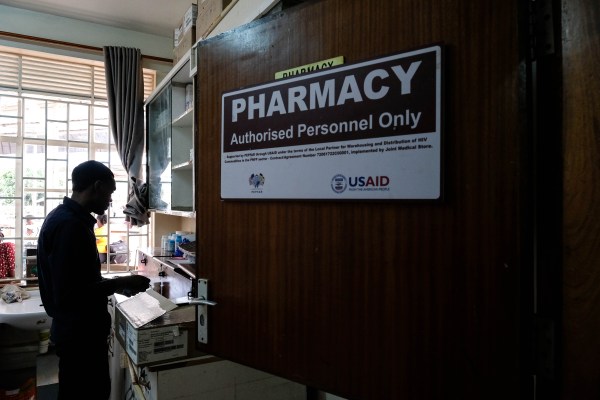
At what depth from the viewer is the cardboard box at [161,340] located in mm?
1505

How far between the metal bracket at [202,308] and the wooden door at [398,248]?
0.06 metres

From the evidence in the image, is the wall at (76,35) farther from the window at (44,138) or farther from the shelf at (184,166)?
the shelf at (184,166)

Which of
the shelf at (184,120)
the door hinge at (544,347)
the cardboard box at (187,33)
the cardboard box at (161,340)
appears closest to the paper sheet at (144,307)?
the cardboard box at (161,340)

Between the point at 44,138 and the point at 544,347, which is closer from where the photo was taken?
the point at 544,347

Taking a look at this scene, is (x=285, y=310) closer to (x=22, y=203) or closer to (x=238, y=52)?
(x=238, y=52)

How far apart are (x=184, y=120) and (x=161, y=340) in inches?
65.4

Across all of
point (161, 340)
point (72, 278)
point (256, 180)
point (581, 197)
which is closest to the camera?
point (581, 197)

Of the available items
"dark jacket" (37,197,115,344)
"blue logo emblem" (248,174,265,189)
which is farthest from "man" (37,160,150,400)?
"blue logo emblem" (248,174,265,189)

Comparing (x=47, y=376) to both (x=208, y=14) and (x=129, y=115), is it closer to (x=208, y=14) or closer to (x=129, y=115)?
(x=129, y=115)

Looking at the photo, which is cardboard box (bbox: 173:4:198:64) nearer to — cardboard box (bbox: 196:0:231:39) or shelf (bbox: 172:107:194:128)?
cardboard box (bbox: 196:0:231:39)

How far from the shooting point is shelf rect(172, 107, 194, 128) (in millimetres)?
2614

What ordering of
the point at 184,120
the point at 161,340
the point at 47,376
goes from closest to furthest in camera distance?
1. the point at 161,340
2. the point at 184,120
3. the point at 47,376

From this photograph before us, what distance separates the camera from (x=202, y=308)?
4.13 feet

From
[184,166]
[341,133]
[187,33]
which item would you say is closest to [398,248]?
[341,133]
